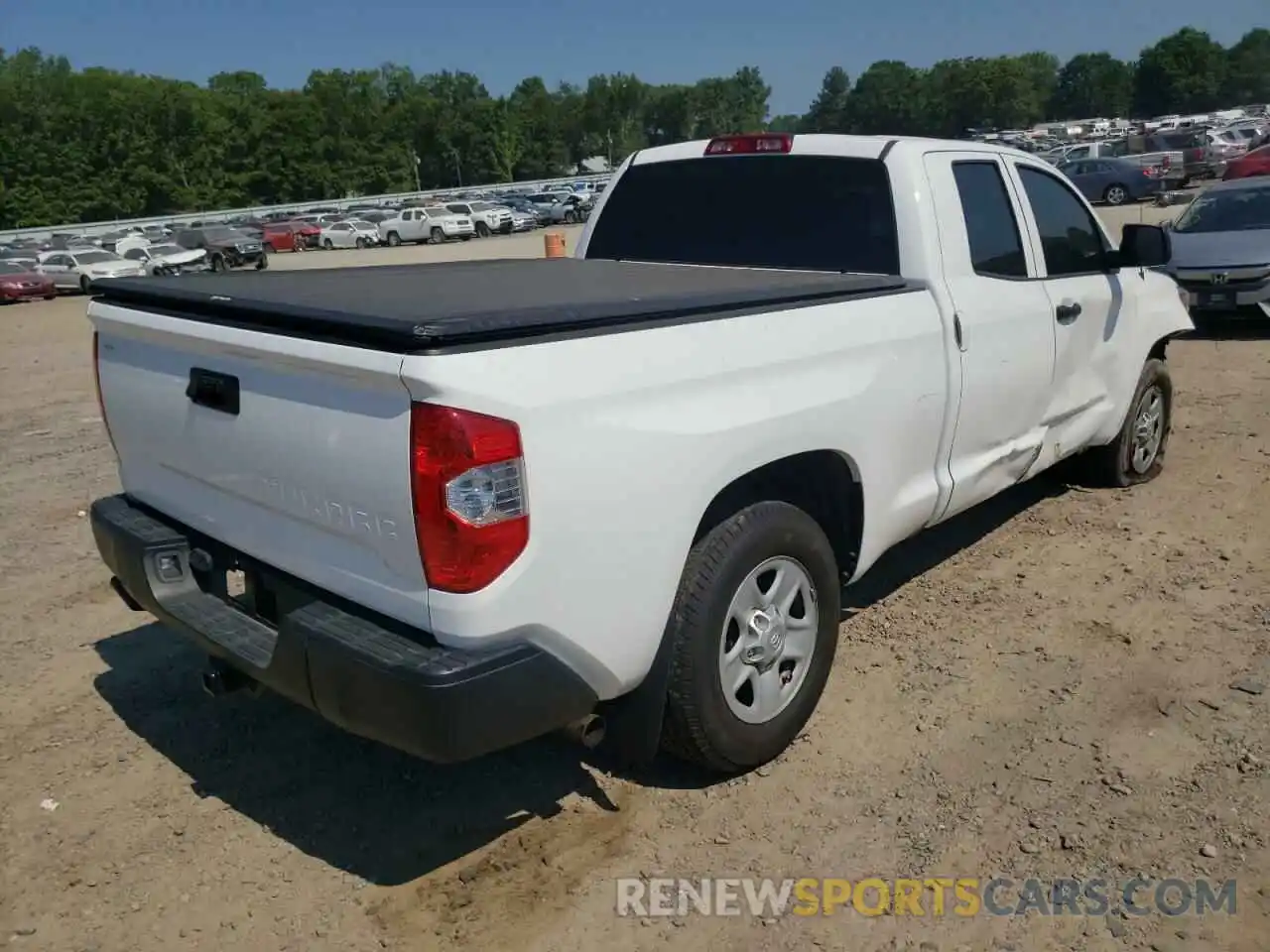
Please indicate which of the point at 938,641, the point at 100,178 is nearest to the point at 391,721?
the point at 938,641

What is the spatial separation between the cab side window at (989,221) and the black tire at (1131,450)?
5.62 ft

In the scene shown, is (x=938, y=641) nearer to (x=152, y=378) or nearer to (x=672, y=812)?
(x=672, y=812)

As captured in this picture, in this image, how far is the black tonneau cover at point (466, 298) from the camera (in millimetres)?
2555

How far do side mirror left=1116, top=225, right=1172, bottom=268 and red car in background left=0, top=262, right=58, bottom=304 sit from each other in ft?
103

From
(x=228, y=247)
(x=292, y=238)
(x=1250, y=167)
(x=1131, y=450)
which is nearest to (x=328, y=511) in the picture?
(x=1131, y=450)

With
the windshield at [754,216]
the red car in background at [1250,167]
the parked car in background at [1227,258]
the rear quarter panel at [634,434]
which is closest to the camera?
the rear quarter panel at [634,434]

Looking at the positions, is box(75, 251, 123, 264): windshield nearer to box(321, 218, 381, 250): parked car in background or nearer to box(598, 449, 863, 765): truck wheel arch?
box(321, 218, 381, 250): parked car in background

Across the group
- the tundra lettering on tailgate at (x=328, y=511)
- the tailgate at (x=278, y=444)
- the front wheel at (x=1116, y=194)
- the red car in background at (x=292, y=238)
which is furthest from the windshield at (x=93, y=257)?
the tundra lettering on tailgate at (x=328, y=511)

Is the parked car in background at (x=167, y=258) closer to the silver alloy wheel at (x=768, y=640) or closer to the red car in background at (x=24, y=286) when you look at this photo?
the red car in background at (x=24, y=286)

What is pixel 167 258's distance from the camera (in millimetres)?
32156

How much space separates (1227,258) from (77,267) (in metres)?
29.9

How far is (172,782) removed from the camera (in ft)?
11.9

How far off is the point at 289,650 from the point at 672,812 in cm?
132

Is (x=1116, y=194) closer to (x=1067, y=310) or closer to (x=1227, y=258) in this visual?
(x=1227, y=258)
